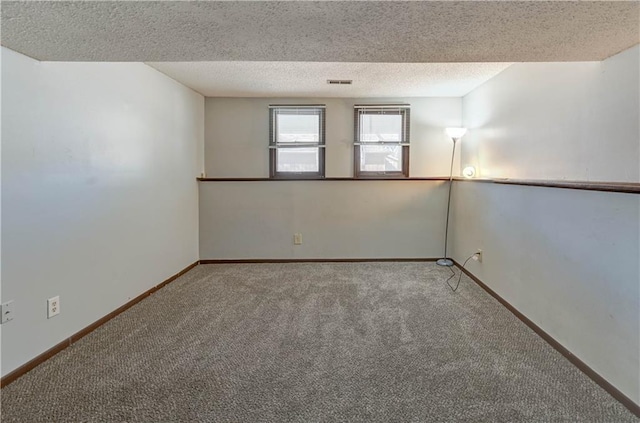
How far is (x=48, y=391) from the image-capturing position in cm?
162

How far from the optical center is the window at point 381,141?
4.01m

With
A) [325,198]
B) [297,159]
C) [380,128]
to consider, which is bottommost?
[325,198]

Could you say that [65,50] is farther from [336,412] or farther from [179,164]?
[336,412]

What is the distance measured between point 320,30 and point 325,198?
8.43 feet

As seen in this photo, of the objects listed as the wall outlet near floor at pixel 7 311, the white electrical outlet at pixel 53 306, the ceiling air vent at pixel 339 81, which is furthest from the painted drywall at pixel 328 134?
the wall outlet near floor at pixel 7 311

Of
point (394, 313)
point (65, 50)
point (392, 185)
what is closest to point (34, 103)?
point (65, 50)

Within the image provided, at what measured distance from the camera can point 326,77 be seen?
318cm

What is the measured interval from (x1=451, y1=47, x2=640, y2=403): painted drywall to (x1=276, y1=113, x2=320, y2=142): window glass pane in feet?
6.58

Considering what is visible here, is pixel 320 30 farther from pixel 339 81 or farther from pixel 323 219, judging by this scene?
pixel 323 219

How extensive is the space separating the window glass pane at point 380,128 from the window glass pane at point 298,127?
59cm

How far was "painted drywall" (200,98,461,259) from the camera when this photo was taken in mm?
4008

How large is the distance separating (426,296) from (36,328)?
9.26ft

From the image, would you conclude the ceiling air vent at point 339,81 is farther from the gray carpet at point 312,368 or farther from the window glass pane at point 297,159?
the gray carpet at point 312,368

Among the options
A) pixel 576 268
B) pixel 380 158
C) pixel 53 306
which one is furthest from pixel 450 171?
pixel 53 306
